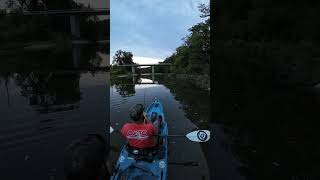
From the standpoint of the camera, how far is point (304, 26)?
45.3 feet

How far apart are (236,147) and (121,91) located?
4833 millimetres

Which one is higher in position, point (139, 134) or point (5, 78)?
point (5, 78)

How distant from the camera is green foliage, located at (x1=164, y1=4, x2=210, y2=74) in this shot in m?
12.2

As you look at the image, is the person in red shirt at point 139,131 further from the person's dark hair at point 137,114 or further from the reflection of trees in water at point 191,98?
the reflection of trees in water at point 191,98

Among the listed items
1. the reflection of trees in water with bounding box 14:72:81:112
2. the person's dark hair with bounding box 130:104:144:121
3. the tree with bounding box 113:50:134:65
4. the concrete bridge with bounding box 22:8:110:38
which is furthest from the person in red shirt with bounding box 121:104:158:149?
the reflection of trees in water with bounding box 14:72:81:112

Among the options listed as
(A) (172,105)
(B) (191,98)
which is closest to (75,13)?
(A) (172,105)

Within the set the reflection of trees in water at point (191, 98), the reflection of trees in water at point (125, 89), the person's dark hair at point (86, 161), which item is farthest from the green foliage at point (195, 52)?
the person's dark hair at point (86, 161)

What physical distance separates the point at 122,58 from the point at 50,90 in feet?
29.2

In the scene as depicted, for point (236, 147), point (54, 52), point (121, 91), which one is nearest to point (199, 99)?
point (121, 91)

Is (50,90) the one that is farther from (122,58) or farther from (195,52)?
(122,58)

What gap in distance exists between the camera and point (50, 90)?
1827 centimetres

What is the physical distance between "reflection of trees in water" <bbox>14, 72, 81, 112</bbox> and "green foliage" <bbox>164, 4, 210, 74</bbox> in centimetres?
474

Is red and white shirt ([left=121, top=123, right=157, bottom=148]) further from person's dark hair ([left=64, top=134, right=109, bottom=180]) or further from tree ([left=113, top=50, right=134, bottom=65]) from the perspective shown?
tree ([left=113, top=50, right=134, bottom=65])

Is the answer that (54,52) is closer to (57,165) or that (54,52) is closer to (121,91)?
(121,91)
